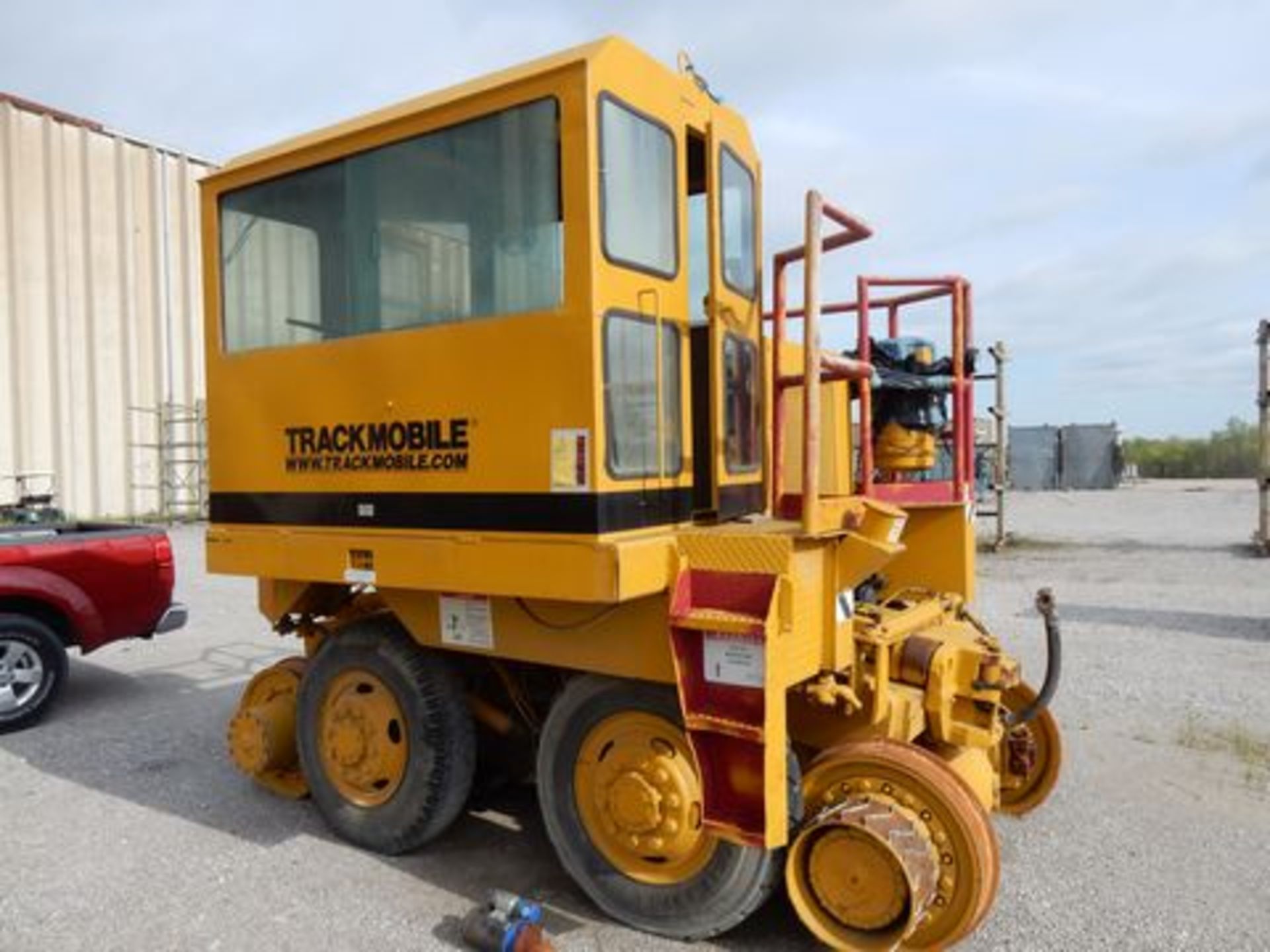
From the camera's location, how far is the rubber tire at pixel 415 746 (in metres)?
3.97

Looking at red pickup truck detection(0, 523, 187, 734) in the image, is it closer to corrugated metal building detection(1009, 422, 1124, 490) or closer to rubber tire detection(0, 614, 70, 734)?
rubber tire detection(0, 614, 70, 734)

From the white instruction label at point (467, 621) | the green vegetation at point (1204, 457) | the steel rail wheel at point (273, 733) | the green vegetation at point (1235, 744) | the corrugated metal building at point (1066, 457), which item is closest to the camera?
the white instruction label at point (467, 621)

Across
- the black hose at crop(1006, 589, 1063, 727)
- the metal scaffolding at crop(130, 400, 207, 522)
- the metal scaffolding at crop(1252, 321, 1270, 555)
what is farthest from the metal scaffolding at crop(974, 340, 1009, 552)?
the metal scaffolding at crop(130, 400, 207, 522)

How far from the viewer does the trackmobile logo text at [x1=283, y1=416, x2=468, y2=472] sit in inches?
142

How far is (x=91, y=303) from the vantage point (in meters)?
21.4

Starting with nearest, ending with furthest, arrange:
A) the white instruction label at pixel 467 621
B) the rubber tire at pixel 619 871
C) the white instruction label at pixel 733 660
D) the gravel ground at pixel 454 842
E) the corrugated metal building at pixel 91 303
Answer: the white instruction label at pixel 733 660 → the rubber tire at pixel 619 871 → the gravel ground at pixel 454 842 → the white instruction label at pixel 467 621 → the corrugated metal building at pixel 91 303

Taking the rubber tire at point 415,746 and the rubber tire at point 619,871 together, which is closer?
the rubber tire at point 619,871

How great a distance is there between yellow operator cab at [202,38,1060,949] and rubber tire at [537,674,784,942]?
0.04 ft

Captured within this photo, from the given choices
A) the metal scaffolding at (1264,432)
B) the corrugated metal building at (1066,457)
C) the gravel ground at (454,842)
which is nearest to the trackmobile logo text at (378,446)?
the gravel ground at (454,842)

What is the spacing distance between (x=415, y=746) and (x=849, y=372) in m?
2.34

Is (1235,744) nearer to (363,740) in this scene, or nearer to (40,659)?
(363,740)

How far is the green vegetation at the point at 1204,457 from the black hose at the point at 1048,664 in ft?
135

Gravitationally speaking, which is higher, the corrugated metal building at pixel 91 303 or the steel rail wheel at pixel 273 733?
the corrugated metal building at pixel 91 303

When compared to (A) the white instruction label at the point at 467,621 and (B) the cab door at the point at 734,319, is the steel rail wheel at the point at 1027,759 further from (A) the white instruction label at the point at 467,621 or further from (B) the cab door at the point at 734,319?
(A) the white instruction label at the point at 467,621
